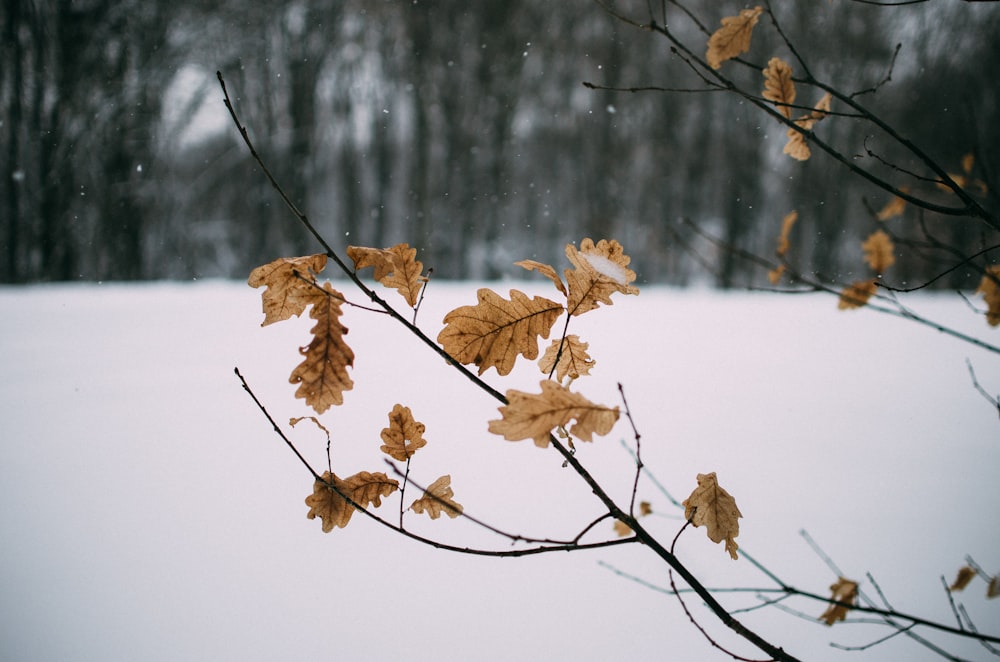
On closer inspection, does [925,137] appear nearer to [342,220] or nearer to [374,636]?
[374,636]

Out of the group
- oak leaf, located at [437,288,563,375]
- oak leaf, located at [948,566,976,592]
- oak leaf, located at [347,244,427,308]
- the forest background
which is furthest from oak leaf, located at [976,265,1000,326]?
oak leaf, located at [347,244,427,308]

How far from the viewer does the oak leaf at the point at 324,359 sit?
484mm

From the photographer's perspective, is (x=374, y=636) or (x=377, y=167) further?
(x=377, y=167)

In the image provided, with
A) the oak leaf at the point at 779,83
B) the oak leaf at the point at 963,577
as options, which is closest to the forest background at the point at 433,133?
the oak leaf at the point at 779,83

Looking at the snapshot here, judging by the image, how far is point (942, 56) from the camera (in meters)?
1.80

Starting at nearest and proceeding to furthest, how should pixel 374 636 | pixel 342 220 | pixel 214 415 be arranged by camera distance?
1. pixel 374 636
2. pixel 214 415
3. pixel 342 220

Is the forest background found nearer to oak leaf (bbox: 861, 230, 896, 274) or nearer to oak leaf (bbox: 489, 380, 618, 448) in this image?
oak leaf (bbox: 861, 230, 896, 274)

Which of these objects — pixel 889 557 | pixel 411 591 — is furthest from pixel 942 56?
pixel 411 591

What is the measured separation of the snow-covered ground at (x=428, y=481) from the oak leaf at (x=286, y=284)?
60 cm

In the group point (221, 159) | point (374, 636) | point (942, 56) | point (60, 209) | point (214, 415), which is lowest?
point (374, 636)

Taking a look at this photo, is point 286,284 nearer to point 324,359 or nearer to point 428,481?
point 324,359

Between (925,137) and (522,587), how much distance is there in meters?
2.34

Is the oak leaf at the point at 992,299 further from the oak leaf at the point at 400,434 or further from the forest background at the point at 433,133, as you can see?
the oak leaf at the point at 400,434

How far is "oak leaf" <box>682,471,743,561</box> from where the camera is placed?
1.82 ft
